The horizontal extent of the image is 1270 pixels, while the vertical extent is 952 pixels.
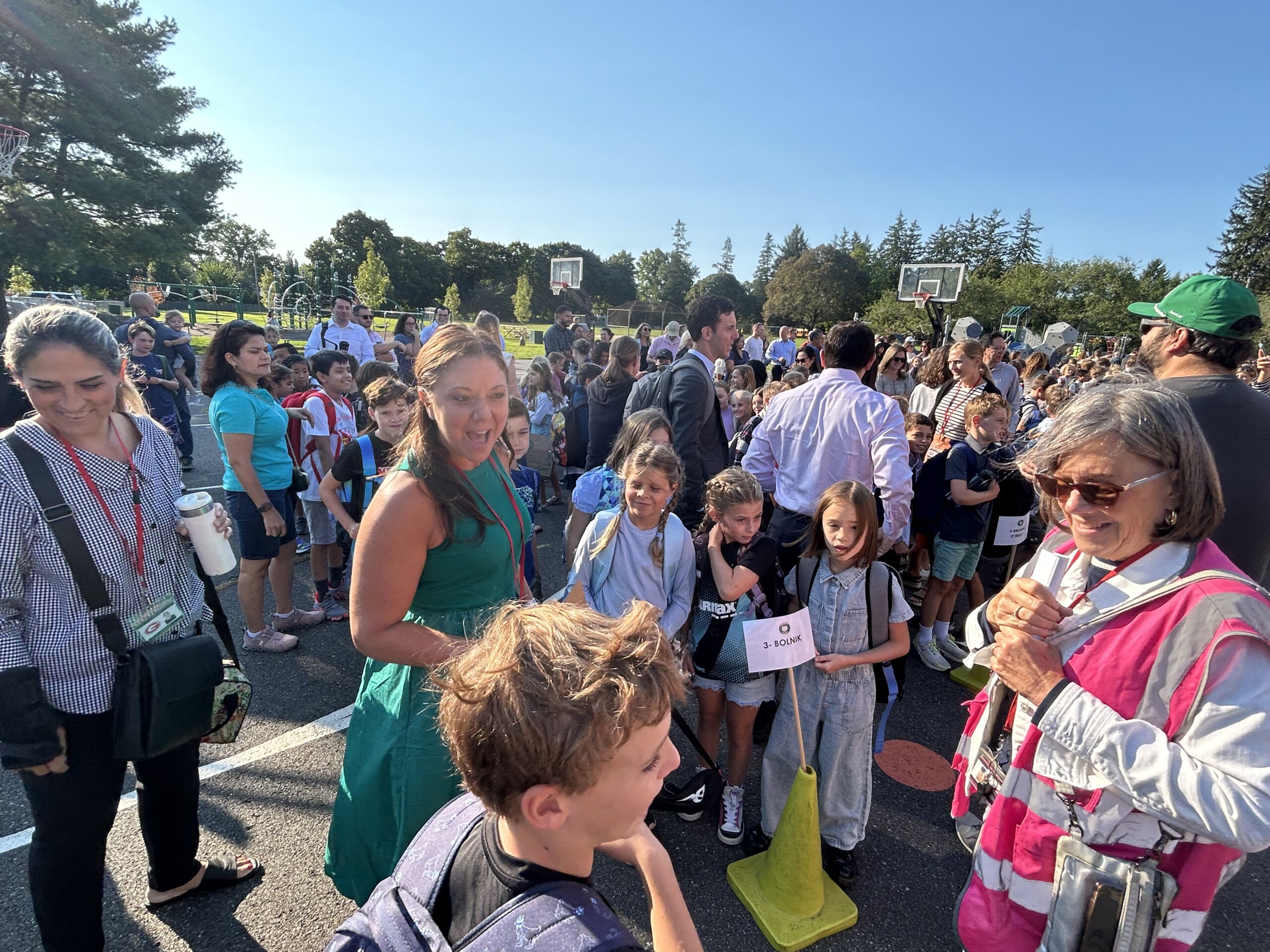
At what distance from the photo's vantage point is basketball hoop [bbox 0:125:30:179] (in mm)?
17219

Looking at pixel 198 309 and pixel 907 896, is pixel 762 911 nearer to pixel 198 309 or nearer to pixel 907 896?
pixel 907 896

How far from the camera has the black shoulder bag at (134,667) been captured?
67.4 inches

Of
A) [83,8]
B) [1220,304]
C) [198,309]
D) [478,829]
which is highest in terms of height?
[83,8]

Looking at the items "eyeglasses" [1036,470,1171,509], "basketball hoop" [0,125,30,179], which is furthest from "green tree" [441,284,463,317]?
"eyeglasses" [1036,470,1171,509]

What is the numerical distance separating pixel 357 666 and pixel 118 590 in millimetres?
2399

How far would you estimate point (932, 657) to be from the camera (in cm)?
445

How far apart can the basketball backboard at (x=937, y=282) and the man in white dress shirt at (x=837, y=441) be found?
15.6 m

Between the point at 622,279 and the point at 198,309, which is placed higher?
the point at 622,279

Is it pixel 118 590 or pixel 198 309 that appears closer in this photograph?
pixel 118 590

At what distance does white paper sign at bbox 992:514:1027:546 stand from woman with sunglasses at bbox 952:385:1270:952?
3125mm

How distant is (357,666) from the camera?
403 cm

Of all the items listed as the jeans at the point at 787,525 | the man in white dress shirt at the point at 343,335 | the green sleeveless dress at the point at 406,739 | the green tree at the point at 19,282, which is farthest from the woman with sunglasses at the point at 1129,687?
the green tree at the point at 19,282

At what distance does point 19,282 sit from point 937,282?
146 feet

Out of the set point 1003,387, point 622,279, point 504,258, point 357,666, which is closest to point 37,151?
point 357,666
